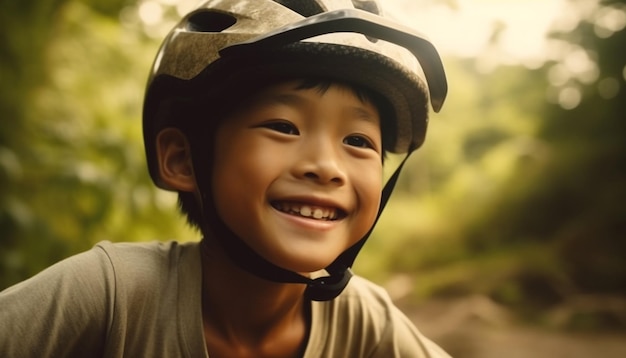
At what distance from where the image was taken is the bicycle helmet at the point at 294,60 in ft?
4.54

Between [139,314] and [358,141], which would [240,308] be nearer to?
[139,314]

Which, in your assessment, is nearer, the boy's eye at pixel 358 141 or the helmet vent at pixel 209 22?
the boy's eye at pixel 358 141

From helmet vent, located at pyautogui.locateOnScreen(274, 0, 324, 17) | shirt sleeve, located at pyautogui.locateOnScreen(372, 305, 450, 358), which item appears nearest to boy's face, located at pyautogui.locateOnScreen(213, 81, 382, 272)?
helmet vent, located at pyautogui.locateOnScreen(274, 0, 324, 17)

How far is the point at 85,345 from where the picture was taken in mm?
1385

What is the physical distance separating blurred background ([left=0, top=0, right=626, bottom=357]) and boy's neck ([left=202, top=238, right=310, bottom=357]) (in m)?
0.98

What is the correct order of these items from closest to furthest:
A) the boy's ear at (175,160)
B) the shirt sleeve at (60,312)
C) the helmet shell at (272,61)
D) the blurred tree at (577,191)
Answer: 1. the shirt sleeve at (60,312)
2. the helmet shell at (272,61)
3. the boy's ear at (175,160)
4. the blurred tree at (577,191)

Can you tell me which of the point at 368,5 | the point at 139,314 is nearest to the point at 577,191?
the point at 368,5

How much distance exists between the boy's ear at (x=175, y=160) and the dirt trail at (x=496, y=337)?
11.5 feet

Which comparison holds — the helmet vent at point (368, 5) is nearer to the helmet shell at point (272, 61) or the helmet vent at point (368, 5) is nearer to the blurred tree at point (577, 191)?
the helmet shell at point (272, 61)

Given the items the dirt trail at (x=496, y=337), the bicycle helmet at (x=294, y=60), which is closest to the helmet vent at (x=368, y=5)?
the bicycle helmet at (x=294, y=60)

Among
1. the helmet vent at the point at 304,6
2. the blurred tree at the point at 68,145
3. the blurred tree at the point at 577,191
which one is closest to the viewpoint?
the helmet vent at the point at 304,6

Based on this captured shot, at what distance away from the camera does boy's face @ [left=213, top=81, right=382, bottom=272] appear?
139 centimetres

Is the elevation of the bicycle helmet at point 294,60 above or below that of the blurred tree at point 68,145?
above

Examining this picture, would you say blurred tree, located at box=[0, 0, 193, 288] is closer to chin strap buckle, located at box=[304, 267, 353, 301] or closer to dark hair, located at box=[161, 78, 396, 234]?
dark hair, located at box=[161, 78, 396, 234]
